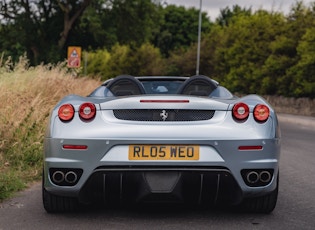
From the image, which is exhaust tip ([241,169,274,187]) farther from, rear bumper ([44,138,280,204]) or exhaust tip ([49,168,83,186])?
exhaust tip ([49,168,83,186])

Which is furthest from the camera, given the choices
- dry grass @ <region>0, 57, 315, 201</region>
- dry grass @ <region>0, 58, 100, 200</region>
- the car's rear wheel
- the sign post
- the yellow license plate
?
the sign post

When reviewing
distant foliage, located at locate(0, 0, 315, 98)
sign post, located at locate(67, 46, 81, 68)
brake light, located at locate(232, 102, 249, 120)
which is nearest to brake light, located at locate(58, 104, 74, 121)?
brake light, located at locate(232, 102, 249, 120)

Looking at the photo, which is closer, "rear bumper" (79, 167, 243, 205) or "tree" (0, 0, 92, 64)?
"rear bumper" (79, 167, 243, 205)

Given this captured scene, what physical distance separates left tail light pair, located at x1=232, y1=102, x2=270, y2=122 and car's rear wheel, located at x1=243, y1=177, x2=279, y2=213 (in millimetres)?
645

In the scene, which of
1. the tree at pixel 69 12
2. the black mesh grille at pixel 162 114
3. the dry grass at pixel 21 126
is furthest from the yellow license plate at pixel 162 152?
the tree at pixel 69 12

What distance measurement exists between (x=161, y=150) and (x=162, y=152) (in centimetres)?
2

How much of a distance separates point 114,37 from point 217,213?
2814 cm

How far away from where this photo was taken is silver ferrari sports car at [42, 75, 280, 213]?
4348 mm

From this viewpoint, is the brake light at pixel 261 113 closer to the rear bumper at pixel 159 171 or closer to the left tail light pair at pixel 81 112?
the rear bumper at pixel 159 171

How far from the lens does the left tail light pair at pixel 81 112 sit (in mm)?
4508

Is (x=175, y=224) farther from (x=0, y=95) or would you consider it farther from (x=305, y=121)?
(x=305, y=121)

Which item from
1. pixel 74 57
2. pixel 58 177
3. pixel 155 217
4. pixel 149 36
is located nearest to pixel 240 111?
pixel 155 217

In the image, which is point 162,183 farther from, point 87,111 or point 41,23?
point 41,23

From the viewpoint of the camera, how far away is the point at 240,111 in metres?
4.55
